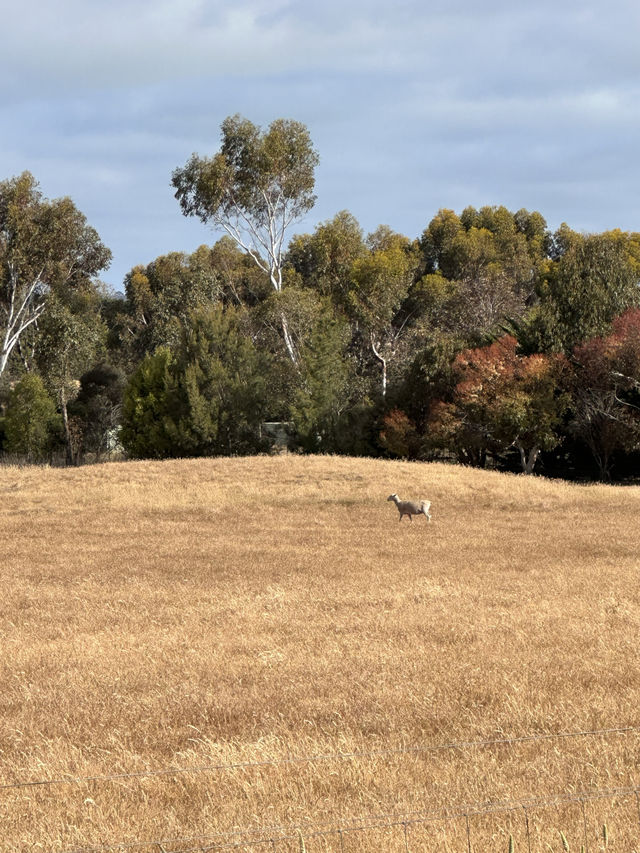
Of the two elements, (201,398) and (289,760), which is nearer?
(289,760)

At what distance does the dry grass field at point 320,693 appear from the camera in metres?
7.18

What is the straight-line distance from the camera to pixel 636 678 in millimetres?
11109

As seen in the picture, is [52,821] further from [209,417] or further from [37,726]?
[209,417]

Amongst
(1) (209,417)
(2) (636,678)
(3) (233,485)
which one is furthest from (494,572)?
(1) (209,417)

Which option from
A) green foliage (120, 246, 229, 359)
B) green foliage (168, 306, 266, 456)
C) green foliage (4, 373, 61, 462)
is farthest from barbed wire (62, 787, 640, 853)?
green foliage (120, 246, 229, 359)

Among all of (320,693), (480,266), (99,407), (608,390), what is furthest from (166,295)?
(320,693)

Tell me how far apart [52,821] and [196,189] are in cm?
7101

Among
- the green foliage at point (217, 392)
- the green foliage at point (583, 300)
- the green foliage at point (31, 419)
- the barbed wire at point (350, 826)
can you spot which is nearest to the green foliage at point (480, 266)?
the green foliage at point (583, 300)

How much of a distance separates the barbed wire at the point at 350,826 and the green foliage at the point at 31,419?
70639 millimetres

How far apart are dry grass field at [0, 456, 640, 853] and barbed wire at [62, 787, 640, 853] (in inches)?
1.4

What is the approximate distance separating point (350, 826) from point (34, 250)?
2659 inches

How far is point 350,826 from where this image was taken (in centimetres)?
689

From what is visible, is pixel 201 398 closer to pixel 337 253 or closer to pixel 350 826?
pixel 337 253

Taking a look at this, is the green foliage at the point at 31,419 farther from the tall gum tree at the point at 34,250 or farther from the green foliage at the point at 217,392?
the green foliage at the point at 217,392
